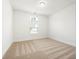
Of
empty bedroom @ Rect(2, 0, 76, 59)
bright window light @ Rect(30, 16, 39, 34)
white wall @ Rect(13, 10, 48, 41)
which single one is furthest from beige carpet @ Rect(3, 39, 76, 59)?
bright window light @ Rect(30, 16, 39, 34)

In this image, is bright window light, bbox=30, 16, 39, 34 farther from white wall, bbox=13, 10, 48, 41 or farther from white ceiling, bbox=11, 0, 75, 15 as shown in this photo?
white ceiling, bbox=11, 0, 75, 15

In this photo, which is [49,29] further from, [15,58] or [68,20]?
[15,58]

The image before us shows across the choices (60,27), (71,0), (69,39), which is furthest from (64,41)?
(71,0)

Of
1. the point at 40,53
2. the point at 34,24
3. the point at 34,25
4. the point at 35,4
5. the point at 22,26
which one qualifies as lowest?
the point at 40,53

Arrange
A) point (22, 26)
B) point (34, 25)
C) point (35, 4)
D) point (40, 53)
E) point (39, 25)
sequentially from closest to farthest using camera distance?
point (40, 53)
point (35, 4)
point (22, 26)
point (34, 25)
point (39, 25)

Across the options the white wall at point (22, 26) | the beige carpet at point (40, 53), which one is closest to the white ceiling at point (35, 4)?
the white wall at point (22, 26)

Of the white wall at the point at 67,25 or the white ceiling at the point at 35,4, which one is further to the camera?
the white wall at the point at 67,25

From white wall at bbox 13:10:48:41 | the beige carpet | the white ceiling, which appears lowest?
the beige carpet

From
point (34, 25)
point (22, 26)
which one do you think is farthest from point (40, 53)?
point (34, 25)

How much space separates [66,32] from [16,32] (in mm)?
3939

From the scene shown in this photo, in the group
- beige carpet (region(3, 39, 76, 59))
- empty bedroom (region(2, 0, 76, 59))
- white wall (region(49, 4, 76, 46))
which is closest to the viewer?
beige carpet (region(3, 39, 76, 59))

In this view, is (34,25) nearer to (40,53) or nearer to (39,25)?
(39,25)

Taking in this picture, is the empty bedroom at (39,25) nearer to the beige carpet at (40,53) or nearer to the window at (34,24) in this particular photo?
the window at (34,24)

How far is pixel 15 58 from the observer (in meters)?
2.06
